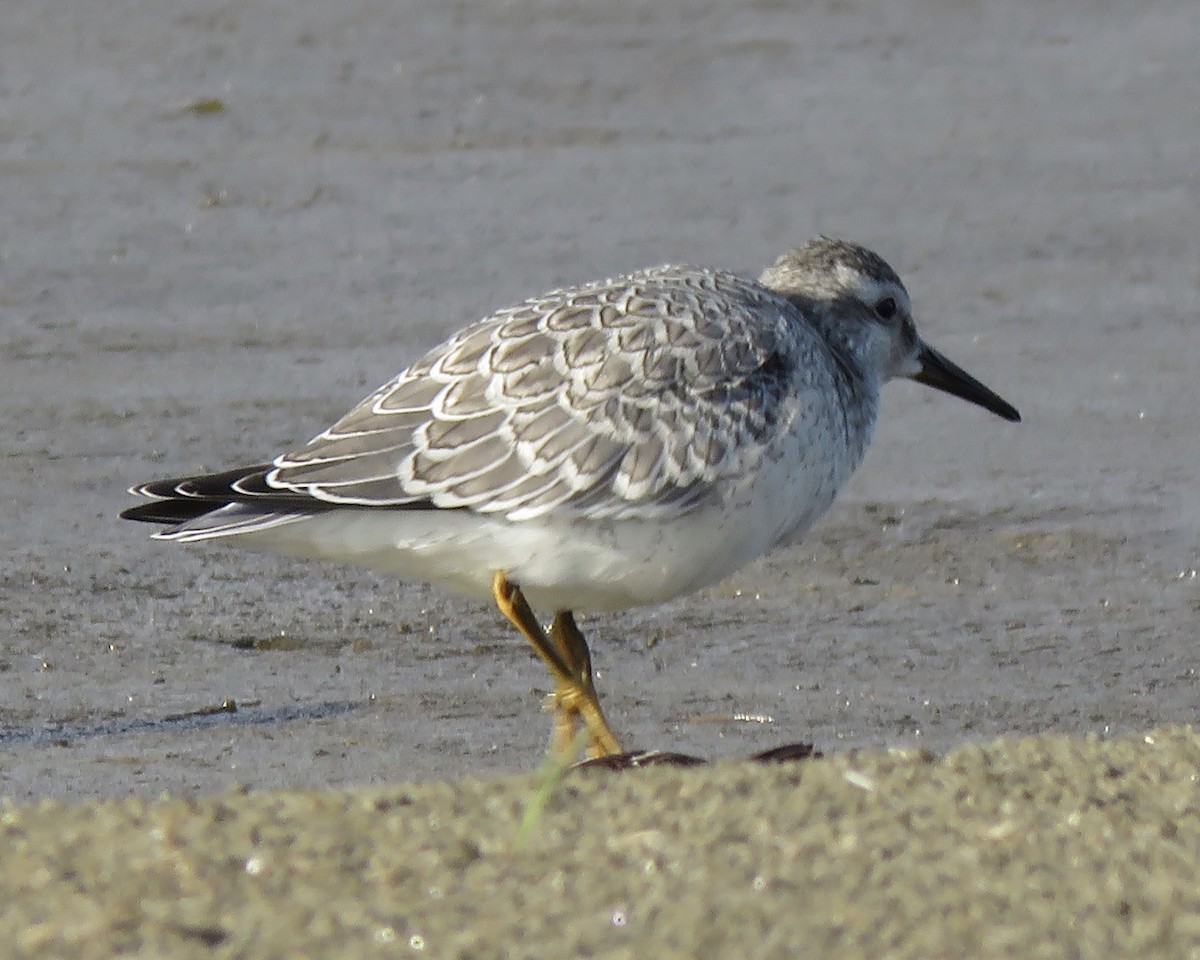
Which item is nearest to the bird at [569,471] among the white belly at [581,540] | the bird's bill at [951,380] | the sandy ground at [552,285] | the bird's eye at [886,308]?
the white belly at [581,540]

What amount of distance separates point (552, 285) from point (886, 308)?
282 cm

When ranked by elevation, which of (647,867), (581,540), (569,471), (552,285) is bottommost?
(552,285)

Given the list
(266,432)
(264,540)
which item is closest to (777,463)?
(264,540)

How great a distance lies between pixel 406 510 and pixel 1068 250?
510 cm

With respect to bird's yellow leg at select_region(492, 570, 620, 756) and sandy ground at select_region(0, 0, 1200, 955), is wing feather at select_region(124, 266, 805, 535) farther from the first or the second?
sandy ground at select_region(0, 0, 1200, 955)

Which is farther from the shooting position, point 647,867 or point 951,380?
point 951,380

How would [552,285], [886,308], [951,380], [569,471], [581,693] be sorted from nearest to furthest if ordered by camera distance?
[569,471] → [581,693] → [886,308] → [951,380] → [552,285]

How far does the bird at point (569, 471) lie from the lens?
5.50m

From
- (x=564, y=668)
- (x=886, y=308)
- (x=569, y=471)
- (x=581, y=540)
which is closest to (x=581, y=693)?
(x=564, y=668)

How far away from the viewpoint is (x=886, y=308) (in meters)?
6.61

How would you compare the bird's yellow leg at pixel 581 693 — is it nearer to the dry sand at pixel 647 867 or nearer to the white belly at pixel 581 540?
the white belly at pixel 581 540

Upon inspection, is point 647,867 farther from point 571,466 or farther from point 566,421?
point 566,421

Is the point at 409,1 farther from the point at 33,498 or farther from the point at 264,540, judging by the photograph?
the point at 264,540

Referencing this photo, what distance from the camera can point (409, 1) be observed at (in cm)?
1283
